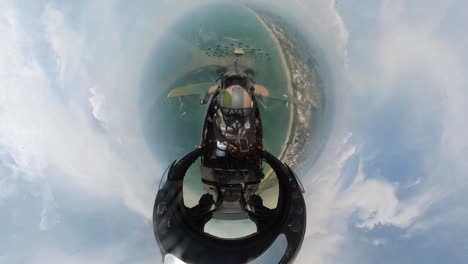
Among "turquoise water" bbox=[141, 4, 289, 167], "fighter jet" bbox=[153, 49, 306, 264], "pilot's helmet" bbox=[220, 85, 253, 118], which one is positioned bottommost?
"fighter jet" bbox=[153, 49, 306, 264]

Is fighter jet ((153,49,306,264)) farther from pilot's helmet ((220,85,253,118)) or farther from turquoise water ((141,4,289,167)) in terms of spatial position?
turquoise water ((141,4,289,167))

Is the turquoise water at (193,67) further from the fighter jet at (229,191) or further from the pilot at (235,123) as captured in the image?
the pilot at (235,123)

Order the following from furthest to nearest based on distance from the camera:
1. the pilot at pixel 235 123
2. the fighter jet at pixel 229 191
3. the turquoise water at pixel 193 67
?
the turquoise water at pixel 193 67 → the pilot at pixel 235 123 → the fighter jet at pixel 229 191

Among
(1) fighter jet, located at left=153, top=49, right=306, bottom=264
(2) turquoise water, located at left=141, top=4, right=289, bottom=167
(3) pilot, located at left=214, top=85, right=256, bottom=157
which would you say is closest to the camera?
(1) fighter jet, located at left=153, top=49, right=306, bottom=264

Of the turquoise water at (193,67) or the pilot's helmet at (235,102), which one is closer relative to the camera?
the pilot's helmet at (235,102)

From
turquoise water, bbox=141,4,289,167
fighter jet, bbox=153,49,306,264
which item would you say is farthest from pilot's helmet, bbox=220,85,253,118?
turquoise water, bbox=141,4,289,167

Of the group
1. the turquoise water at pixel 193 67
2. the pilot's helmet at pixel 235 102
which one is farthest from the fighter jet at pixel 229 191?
the turquoise water at pixel 193 67

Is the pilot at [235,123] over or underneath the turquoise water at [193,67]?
underneath

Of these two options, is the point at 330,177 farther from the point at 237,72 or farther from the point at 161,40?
the point at 161,40

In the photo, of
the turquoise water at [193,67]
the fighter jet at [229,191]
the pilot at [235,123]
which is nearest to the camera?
the fighter jet at [229,191]
